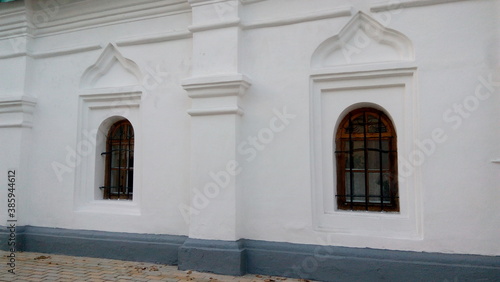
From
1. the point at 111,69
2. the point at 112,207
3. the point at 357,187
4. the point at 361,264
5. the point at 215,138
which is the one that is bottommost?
the point at 361,264

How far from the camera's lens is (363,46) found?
16.6ft

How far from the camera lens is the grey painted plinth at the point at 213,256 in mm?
5023

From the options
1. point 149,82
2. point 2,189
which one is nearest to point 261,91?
point 149,82

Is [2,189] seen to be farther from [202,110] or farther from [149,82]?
[202,110]

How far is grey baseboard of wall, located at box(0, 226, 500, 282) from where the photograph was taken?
172 inches

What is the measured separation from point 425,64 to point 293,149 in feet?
6.47

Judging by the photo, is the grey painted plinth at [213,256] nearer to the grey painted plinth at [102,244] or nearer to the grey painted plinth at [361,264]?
the grey painted plinth at [361,264]

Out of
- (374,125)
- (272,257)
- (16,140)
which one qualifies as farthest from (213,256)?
(16,140)

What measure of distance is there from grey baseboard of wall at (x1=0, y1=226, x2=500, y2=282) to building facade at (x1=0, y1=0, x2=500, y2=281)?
0.7 inches

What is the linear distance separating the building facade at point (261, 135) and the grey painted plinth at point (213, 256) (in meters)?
0.03

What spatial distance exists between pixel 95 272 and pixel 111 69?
3.40 m

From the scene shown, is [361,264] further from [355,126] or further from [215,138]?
[215,138]

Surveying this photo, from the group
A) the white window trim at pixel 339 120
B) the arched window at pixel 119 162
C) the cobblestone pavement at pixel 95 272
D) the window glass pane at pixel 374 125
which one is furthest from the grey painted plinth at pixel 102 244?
the window glass pane at pixel 374 125

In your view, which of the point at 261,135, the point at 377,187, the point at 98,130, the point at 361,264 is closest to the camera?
the point at 361,264
